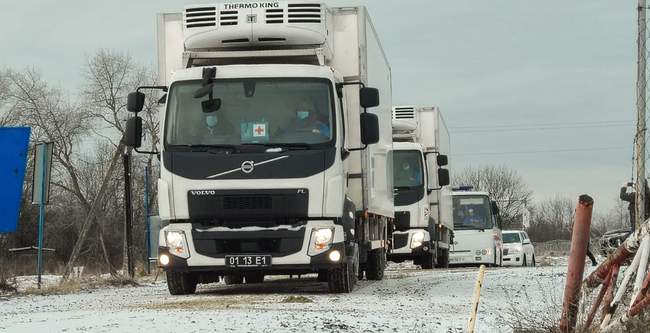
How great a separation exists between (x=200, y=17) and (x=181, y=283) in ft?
12.0

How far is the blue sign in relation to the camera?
16.5 m

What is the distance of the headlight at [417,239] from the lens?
2523 cm

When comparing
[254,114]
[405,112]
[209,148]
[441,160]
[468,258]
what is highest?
[405,112]

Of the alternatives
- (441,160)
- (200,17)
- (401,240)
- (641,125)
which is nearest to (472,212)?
(441,160)

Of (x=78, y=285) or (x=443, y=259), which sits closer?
(x=78, y=285)

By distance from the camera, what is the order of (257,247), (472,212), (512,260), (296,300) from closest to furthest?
(296,300) < (257,247) < (472,212) < (512,260)

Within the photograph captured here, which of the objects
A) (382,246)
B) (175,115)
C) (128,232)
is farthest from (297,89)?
(128,232)

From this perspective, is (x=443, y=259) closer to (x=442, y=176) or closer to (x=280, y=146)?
(x=442, y=176)

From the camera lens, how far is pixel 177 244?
44.3ft

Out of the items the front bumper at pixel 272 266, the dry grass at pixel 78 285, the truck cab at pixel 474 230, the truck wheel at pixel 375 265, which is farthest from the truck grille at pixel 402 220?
the front bumper at pixel 272 266

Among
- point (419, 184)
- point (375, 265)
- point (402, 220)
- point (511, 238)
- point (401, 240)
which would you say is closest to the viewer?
point (375, 265)

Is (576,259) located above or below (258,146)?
below

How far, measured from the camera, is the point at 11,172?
16641 millimetres

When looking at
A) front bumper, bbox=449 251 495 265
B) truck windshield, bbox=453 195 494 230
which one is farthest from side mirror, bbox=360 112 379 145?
truck windshield, bbox=453 195 494 230
